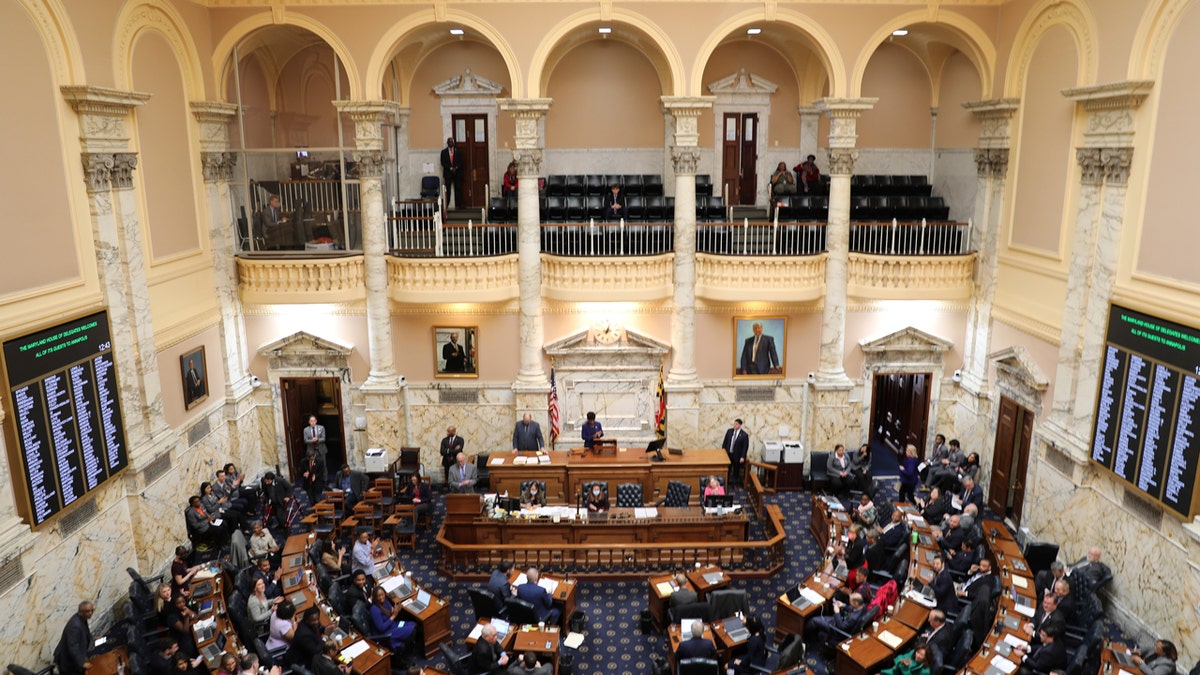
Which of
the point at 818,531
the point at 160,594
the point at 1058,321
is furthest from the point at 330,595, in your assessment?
the point at 1058,321

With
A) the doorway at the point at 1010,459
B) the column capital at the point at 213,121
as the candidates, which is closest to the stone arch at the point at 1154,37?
the doorway at the point at 1010,459

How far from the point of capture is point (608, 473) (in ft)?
49.6

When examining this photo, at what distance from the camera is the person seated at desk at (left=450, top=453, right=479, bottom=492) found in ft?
48.7

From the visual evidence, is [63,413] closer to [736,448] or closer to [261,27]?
[261,27]

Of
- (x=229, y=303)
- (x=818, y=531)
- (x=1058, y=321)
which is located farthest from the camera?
(x=229, y=303)

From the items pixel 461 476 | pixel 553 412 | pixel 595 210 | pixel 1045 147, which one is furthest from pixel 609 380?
pixel 1045 147

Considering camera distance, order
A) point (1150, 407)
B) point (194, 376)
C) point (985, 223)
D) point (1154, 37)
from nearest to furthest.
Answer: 1. point (1150, 407)
2. point (1154, 37)
3. point (194, 376)
4. point (985, 223)

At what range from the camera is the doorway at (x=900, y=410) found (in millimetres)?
16938

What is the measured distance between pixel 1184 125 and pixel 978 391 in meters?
6.50

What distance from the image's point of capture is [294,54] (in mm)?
17875

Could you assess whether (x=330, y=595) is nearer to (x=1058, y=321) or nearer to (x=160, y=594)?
(x=160, y=594)

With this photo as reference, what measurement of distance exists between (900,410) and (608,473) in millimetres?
7240

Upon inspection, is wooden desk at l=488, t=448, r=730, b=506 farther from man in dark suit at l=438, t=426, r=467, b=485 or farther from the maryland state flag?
the maryland state flag

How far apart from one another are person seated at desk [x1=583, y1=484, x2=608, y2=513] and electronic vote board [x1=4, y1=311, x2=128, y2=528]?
23.5 ft
